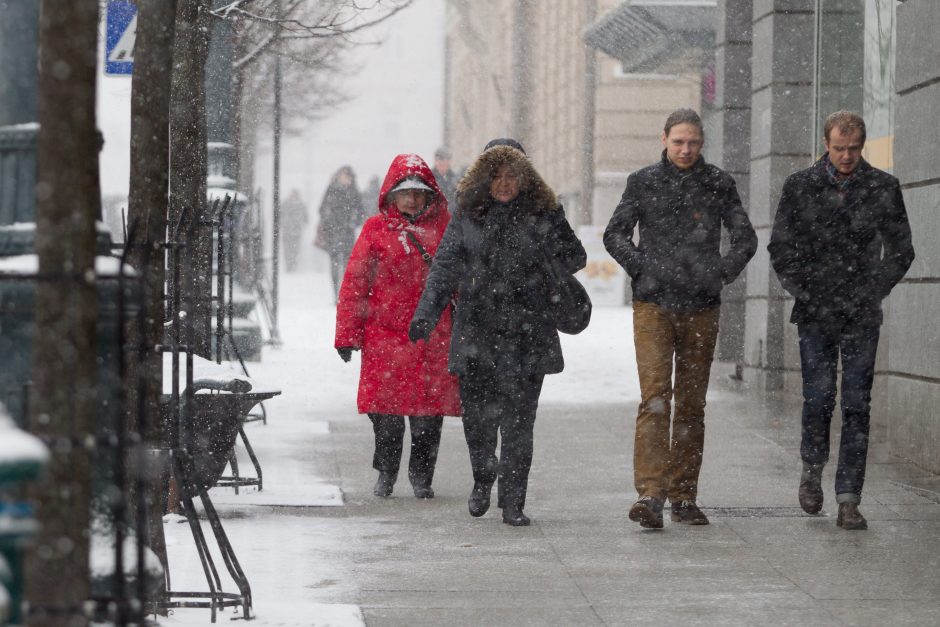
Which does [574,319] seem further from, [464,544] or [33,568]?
[33,568]

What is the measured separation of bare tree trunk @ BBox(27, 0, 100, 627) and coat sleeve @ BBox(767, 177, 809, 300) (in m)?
4.56

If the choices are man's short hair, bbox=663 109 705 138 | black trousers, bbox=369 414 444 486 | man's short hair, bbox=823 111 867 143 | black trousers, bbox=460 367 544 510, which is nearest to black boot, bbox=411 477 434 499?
black trousers, bbox=369 414 444 486

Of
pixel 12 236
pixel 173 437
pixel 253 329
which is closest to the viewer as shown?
pixel 12 236

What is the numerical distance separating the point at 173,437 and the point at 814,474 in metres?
3.23

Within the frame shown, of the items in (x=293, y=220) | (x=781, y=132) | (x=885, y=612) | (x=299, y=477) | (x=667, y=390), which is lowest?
(x=299, y=477)

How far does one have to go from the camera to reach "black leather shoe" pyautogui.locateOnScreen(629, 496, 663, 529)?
7.56 metres

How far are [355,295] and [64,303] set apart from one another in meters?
5.15

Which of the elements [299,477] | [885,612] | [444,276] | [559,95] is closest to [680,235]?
[444,276]

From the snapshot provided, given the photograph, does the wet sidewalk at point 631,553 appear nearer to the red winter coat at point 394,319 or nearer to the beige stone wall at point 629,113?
the red winter coat at point 394,319

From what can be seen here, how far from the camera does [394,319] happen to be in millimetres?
8820

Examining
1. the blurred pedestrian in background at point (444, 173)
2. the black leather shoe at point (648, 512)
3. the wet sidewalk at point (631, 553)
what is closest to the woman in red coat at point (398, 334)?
the wet sidewalk at point (631, 553)

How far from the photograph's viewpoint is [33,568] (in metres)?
3.75

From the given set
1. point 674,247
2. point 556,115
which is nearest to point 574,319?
point 674,247

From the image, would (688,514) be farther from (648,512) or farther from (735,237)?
(735,237)
